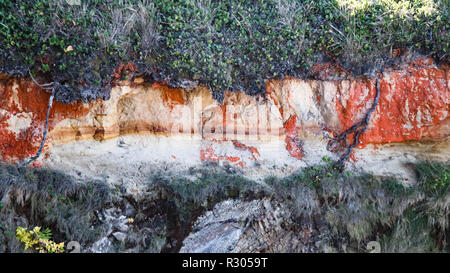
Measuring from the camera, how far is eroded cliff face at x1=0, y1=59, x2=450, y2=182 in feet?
13.9

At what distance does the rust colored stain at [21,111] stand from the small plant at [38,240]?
2.81 feet

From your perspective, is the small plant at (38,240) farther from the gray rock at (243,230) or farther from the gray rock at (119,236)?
the gray rock at (243,230)

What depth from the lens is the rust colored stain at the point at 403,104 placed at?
4.50 metres

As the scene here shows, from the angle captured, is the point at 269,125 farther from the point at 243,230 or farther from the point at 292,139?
the point at 243,230

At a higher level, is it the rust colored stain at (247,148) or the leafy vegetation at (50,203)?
the rust colored stain at (247,148)

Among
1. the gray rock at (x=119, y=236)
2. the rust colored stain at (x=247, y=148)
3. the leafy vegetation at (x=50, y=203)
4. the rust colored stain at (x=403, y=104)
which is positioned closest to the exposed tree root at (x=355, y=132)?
the rust colored stain at (x=403, y=104)

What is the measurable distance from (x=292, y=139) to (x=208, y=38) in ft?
5.53

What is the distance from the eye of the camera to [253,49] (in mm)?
4297

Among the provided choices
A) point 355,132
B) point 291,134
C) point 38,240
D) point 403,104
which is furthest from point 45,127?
point 403,104

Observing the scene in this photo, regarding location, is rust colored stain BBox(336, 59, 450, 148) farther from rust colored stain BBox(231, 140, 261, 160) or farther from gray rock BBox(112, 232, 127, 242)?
gray rock BBox(112, 232, 127, 242)

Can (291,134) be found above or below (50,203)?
above

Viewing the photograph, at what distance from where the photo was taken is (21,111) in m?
3.97

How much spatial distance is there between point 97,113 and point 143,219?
4.46 ft

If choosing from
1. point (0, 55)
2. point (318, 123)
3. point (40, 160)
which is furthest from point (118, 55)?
point (318, 123)
